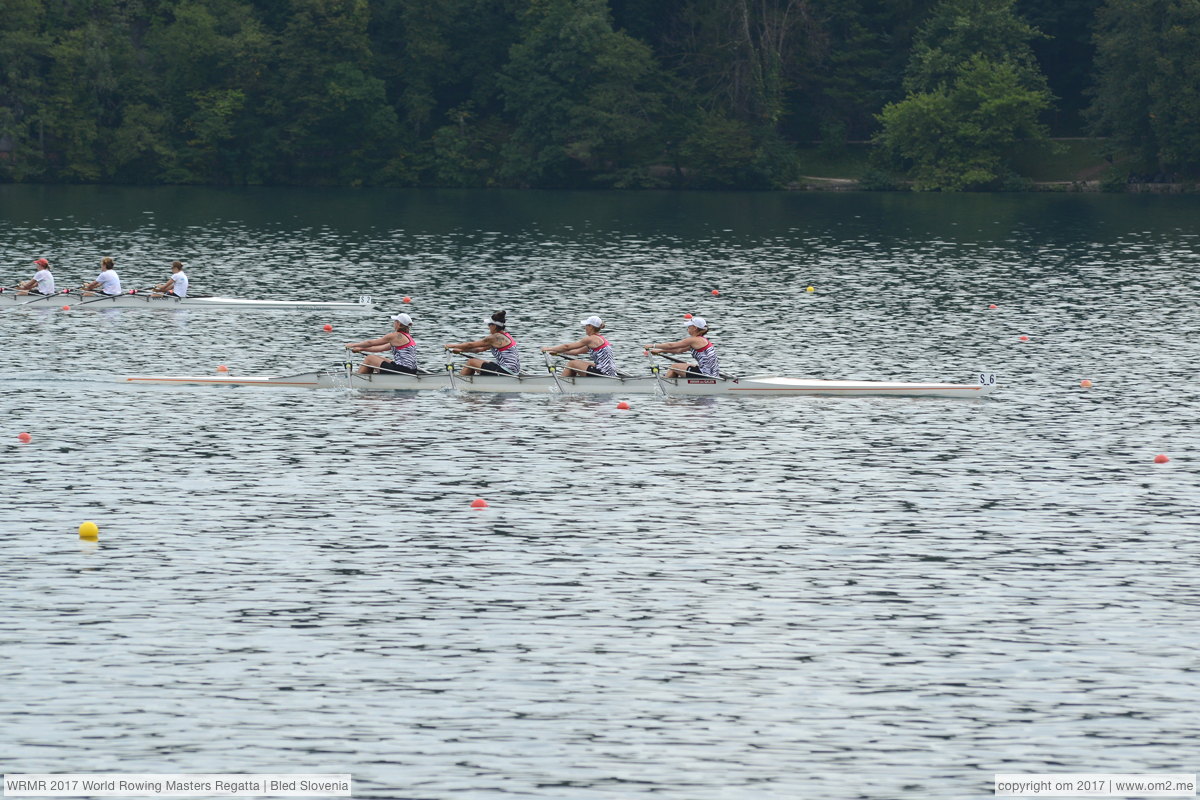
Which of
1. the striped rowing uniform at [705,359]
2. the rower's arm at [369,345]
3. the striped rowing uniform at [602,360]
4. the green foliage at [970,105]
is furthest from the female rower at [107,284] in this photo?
the green foliage at [970,105]

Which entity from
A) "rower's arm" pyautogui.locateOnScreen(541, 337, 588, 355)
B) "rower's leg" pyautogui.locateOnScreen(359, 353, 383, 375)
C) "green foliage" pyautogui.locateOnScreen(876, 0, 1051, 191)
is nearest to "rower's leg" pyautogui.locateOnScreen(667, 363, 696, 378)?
"rower's arm" pyautogui.locateOnScreen(541, 337, 588, 355)

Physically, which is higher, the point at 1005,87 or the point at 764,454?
the point at 1005,87

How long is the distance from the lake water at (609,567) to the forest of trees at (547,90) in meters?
69.0

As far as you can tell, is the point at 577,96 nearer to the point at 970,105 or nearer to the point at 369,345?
the point at 970,105

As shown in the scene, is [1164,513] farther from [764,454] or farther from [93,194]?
[93,194]

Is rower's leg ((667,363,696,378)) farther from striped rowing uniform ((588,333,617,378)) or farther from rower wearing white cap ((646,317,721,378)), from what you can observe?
striped rowing uniform ((588,333,617,378))

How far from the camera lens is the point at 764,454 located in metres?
33.6

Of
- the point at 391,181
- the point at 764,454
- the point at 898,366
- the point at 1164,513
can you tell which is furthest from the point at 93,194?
the point at 1164,513

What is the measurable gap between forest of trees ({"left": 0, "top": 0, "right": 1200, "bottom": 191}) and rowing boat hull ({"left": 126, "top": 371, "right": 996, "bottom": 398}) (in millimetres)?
81409

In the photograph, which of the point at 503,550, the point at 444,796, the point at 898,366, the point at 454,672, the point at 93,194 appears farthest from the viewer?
the point at 93,194

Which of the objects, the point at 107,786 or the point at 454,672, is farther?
the point at 454,672

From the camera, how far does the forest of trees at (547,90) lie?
119m

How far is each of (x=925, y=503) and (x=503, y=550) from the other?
316 inches

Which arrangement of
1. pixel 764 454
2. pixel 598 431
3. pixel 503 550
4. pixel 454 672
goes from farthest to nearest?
pixel 598 431, pixel 764 454, pixel 503 550, pixel 454 672
